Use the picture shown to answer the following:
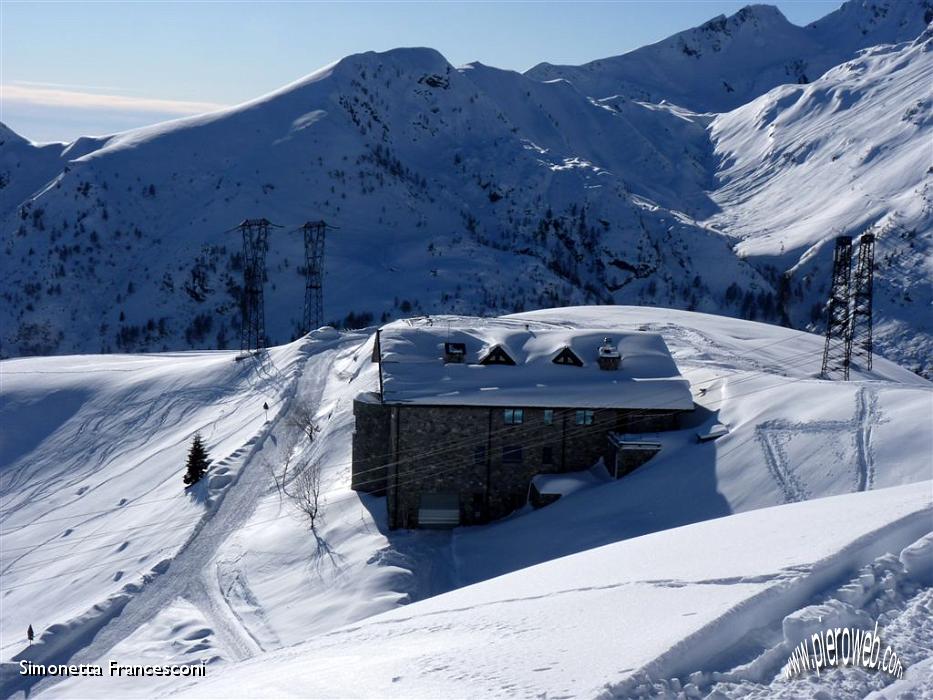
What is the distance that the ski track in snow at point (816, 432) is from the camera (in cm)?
2973

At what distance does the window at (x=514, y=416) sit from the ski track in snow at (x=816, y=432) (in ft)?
33.4

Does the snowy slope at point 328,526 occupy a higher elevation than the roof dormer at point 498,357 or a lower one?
lower

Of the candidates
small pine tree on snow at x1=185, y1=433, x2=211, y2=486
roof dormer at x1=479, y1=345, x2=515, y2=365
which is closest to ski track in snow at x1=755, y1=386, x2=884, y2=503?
roof dormer at x1=479, y1=345, x2=515, y2=365

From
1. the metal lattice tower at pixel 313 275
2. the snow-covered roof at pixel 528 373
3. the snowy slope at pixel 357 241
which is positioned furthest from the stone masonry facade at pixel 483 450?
the snowy slope at pixel 357 241

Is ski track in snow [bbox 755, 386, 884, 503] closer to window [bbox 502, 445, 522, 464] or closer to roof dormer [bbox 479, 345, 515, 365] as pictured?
window [bbox 502, 445, 522, 464]

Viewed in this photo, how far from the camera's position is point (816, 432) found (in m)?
33.3

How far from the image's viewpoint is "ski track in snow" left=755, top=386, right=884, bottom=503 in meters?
29.7

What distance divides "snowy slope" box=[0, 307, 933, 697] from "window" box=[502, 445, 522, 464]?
8.08ft

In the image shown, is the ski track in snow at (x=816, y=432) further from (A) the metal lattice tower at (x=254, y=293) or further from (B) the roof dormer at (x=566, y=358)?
(A) the metal lattice tower at (x=254, y=293)

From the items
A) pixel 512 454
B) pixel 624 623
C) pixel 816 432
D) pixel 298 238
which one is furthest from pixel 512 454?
pixel 298 238

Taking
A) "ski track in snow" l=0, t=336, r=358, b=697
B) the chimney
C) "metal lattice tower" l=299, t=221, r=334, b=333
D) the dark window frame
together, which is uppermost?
"metal lattice tower" l=299, t=221, r=334, b=333

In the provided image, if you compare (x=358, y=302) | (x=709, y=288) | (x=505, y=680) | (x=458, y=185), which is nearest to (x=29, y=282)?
(x=358, y=302)

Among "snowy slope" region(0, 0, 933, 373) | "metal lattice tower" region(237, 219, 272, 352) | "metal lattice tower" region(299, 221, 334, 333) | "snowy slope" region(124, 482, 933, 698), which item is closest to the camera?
"snowy slope" region(124, 482, 933, 698)

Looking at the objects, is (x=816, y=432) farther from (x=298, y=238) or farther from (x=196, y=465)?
(x=298, y=238)
